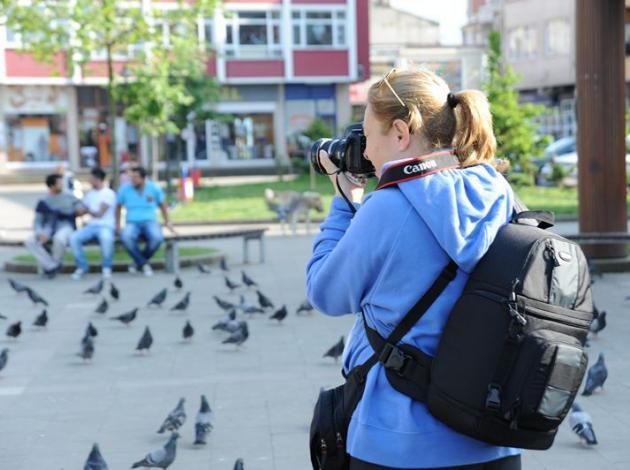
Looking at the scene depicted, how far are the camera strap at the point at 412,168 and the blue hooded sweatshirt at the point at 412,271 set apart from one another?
2cm

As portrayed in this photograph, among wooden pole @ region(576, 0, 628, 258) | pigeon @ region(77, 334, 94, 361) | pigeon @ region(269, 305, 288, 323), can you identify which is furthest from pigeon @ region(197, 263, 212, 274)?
pigeon @ region(77, 334, 94, 361)

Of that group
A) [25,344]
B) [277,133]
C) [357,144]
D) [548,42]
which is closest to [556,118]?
[548,42]

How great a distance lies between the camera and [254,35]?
48594 millimetres

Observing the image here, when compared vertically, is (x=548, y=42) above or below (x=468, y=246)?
above

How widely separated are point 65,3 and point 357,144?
50.7 ft

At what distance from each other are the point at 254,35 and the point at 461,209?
46805mm

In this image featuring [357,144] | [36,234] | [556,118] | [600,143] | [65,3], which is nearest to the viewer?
[357,144]

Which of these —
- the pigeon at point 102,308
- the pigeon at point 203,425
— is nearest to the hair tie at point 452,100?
the pigeon at point 203,425

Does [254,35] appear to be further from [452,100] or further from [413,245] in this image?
[413,245]

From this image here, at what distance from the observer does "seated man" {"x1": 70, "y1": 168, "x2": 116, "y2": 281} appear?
49.9 feet

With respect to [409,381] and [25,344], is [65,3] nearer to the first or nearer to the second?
[25,344]

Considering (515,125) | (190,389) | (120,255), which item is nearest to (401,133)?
(190,389)

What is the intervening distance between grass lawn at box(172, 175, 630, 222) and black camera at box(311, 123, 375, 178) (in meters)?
17.9

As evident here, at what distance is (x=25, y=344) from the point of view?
10.1m
